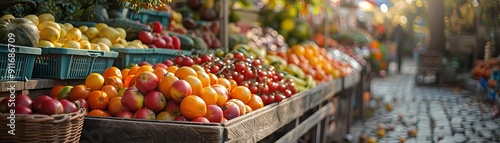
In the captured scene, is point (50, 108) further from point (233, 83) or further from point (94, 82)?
point (233, 83)

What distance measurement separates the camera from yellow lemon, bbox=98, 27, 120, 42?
436 centimetres

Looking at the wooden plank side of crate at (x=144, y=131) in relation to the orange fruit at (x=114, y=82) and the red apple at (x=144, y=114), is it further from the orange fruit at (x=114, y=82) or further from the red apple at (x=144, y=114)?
the orange fruit at (x=114, y=82)

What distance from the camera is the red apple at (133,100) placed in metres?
3.24

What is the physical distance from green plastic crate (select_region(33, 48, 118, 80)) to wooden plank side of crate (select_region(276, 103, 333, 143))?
143 cm

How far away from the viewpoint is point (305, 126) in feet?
16.7

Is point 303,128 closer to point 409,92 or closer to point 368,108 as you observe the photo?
point 368,108

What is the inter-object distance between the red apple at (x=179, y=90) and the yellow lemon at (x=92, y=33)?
1.31m

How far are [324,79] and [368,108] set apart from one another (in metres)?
4.99

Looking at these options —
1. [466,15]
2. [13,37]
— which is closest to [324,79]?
[13,37]

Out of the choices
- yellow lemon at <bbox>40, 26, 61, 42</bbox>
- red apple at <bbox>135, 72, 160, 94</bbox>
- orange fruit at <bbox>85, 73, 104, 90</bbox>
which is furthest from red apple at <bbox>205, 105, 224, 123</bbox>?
yellow lemon at <bbox>40, 26, 61, 42</bbox>

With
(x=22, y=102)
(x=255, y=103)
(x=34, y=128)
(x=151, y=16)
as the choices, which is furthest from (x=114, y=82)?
(x=151, y=16)

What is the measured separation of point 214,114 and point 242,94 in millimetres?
588

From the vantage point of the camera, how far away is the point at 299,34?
34.6ft

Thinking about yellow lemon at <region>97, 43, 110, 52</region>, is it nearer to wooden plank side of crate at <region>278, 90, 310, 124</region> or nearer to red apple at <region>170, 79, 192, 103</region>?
red apple at <region>170, 79, 192, 103</region>
